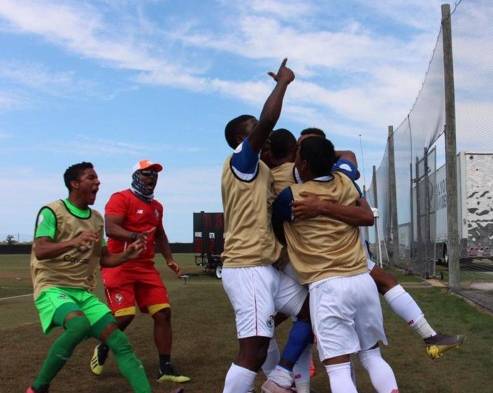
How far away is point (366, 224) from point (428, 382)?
7.60 ft

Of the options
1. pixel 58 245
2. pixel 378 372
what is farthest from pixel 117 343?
pixel 378 372

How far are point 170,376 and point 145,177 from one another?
1872 mm

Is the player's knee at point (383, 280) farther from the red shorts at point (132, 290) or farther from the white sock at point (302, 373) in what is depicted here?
the red shorts at point (132, 290)

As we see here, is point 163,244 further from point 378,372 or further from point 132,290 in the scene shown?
point 378,372

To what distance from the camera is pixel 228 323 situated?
977 cm

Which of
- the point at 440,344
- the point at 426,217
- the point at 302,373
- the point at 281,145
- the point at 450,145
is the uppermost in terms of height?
the point at 450,145

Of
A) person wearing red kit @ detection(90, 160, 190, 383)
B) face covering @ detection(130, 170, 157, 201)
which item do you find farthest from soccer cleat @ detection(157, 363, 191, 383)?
face covering @ detection(130, 170, 157, 201)

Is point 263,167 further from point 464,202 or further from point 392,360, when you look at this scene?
point 464,202

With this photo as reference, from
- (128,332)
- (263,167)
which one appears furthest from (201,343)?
(263,167)

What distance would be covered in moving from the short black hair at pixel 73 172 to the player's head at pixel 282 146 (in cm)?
160

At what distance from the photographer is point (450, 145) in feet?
43.4

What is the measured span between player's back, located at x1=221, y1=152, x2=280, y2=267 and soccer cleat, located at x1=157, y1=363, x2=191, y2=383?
2.13m

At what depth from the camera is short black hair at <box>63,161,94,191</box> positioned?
5340 mm

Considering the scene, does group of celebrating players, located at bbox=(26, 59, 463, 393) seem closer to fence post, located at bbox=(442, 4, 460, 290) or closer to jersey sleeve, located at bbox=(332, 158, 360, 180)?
jersey sleeve, located at bbox=(332, 158, 360, 180)
